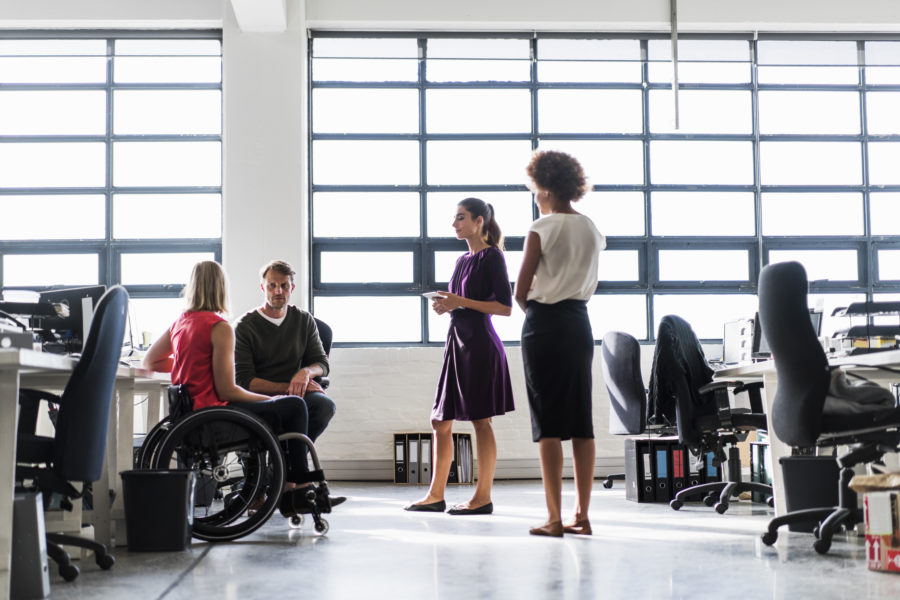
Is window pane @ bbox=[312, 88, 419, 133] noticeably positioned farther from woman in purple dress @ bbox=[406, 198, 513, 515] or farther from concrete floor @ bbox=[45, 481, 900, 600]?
concrete floor @ bbox=[45, 481, 900, 600]

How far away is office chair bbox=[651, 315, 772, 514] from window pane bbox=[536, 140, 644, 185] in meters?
2.85

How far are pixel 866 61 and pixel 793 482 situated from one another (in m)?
5.01

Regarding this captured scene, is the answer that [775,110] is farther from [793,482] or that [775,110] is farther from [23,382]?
[23,382]

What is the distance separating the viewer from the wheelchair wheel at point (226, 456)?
3.32 meters

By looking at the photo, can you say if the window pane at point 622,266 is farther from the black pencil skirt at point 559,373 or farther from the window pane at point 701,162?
the black pencil skirt at point 559,373

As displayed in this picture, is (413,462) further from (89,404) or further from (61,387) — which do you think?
(89,404)

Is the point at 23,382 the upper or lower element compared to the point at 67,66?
lower

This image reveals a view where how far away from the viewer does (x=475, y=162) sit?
286 inches

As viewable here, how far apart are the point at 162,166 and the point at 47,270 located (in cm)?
110

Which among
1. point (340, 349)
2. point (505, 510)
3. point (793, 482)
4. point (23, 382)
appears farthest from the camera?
point (340, 349)

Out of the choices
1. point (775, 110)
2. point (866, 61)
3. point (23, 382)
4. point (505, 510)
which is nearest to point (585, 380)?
point (505, 510)

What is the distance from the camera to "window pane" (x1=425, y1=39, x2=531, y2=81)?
726 cm

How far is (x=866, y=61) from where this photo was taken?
24.3 feet

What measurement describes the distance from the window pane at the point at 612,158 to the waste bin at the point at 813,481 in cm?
406
